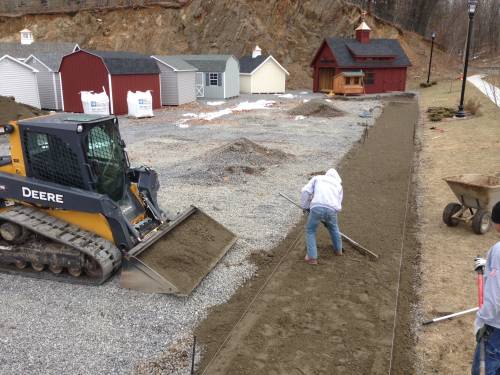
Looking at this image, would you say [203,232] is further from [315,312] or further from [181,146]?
[181,146]

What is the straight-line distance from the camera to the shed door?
150 feet

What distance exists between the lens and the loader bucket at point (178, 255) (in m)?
6.96

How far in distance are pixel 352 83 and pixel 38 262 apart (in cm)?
3972

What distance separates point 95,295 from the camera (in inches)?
277

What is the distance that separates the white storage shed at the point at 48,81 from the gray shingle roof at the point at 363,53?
25.1m

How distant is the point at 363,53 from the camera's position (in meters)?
44.7

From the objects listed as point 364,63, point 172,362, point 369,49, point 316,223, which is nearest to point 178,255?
point 172,362

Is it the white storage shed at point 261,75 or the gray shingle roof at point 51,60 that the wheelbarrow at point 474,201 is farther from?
the white storage shed at point 261,75

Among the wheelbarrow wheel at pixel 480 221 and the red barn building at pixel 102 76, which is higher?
the red barn building at pixel 102 76

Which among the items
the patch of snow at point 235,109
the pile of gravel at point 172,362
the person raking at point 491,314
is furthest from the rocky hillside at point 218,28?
the person raking at point 491,314

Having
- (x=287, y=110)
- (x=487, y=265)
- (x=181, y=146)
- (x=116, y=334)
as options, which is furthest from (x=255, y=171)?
(x=287, y=110)

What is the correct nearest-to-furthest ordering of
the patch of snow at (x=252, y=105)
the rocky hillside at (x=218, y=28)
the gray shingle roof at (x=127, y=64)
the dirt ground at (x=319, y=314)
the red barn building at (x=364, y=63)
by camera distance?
the dirt ground at (x=319, y=314) < the gray shingle roof at (x=127, y=64) < the patch of snow at (x=252, y=105) < the red barn building at (x=364, y=63) < the rocky hillside at (x=218, y=28)

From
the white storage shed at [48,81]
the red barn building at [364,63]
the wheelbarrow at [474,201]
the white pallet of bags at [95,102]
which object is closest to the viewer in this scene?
the wheelbarrow at [474,201]

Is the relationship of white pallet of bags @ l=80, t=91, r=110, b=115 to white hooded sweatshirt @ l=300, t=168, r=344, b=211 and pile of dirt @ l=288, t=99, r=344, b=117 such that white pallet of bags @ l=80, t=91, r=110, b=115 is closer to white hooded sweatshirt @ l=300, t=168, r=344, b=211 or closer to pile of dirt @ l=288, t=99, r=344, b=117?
pile of dirt @ l=288, t=99, r=344, b=117
